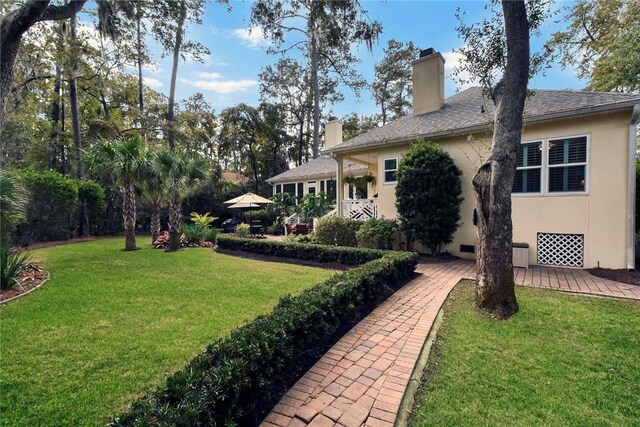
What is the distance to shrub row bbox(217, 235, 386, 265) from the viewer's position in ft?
26.7

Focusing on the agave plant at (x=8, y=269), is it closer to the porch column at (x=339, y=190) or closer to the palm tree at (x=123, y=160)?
the palm tree at (x=123, y=160)

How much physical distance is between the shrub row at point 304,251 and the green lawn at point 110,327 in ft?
3.10

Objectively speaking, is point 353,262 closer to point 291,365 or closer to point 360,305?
point 360,305

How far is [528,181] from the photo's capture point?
8539mm

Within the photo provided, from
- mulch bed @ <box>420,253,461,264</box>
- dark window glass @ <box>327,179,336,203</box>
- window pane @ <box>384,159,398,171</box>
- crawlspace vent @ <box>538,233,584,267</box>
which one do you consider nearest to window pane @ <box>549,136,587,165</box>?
crawlspace vent @ <box>538,233,584,267</box>

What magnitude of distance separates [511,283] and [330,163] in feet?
53.8

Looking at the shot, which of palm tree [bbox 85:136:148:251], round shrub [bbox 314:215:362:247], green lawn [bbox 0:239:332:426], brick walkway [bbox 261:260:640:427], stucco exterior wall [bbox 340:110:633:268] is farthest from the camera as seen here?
round shrub [bbox 314:215:362:247]

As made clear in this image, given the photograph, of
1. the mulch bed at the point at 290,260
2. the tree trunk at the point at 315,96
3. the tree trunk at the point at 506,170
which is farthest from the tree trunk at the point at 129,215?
the tree trunk at the point at 315,96

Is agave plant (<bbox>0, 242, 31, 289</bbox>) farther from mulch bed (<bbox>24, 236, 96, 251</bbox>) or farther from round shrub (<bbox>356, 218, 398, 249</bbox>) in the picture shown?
round shrub (<bbox>356, 218, 398, 249</bbox>)

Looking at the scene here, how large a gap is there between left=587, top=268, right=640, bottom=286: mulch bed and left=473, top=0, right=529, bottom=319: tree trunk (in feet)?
12.5

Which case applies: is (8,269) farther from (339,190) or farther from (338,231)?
(339,190)

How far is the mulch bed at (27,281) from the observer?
223 inches

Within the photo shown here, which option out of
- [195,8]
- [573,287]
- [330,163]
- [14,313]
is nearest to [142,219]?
[330,163]

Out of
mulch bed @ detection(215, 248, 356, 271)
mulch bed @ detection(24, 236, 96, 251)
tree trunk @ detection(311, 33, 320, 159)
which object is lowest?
mulch bed @ detection(215, 248, 356, 271)
